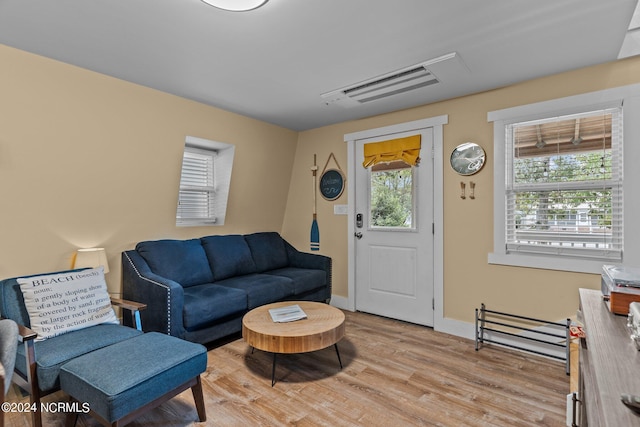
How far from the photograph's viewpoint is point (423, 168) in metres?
3.46

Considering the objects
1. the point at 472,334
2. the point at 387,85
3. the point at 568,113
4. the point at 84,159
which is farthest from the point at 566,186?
the point at 84,159

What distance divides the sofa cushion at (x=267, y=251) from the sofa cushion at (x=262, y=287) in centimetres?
33

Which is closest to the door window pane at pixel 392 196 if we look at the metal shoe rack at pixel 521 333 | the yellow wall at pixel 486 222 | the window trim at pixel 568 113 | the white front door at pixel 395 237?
the white front door at pixel 395 237

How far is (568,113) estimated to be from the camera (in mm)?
2646

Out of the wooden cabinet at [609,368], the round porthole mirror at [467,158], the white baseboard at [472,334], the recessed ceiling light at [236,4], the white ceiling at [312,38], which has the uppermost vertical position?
the white ceiling at [312,38]

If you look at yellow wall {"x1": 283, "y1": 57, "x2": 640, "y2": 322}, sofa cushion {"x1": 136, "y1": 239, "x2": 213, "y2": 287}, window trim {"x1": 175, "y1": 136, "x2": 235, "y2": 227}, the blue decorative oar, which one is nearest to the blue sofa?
sofa cushion {"x1": 136, "y1": 239, "x2": 213, "y2": 287}

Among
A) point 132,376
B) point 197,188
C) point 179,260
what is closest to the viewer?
point 132,376

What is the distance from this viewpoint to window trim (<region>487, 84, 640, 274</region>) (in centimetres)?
237

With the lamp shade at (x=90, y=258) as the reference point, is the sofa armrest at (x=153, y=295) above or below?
below

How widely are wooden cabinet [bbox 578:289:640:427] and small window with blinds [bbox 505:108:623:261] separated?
5.68 feet

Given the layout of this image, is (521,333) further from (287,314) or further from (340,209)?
(340,209)

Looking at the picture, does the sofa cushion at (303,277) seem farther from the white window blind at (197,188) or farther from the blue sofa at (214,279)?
the white window blind at (197,188)

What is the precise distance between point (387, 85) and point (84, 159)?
2579 mm

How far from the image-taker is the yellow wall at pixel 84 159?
2.31 m
